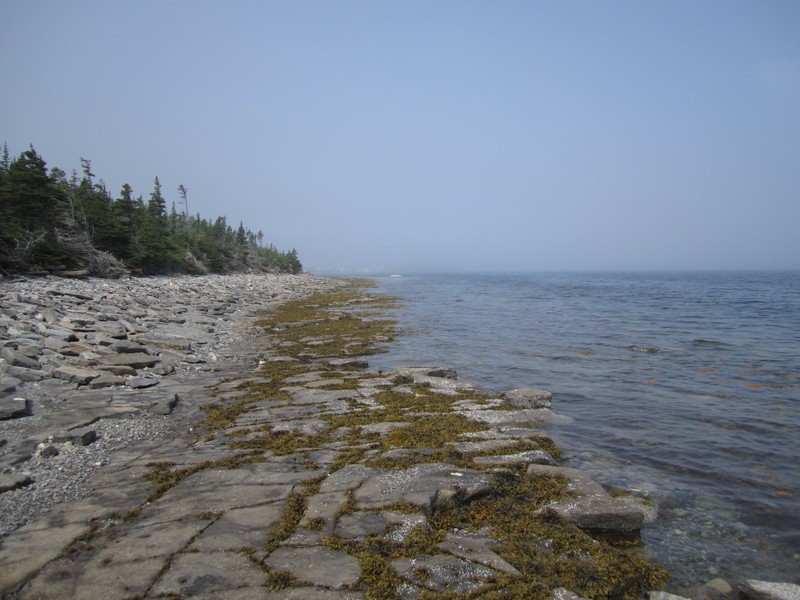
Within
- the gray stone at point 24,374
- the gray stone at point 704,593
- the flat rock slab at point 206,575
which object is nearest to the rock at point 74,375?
the gray stone at point 24,374

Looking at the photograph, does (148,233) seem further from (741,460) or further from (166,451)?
(741,460)

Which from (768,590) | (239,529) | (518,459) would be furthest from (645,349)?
(239,529)

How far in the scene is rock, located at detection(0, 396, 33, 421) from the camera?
6.97 meters

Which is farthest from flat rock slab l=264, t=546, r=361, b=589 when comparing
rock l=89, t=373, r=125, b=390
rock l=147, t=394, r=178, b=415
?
rock l=89, t=373, r=125, b=390

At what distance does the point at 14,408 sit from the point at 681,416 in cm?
1207

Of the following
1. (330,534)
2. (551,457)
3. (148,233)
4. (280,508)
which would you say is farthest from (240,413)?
(148,233)

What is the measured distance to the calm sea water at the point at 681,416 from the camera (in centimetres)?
488

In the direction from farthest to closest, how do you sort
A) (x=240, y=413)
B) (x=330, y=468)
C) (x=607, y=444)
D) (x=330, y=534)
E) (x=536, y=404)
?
(x=536, y=404), (x=240, y=413), (x=607, y=444), (x=330, y=468), (x=330, y=534)

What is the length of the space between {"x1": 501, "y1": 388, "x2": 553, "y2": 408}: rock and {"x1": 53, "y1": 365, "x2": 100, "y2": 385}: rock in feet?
28.8

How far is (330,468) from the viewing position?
5746 mm

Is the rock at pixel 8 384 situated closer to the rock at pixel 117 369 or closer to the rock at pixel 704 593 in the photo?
the rock at pixel 117 369

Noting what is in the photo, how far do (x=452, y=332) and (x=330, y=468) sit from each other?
51.9 feet

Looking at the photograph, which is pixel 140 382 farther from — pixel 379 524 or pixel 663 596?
pixel 663 596

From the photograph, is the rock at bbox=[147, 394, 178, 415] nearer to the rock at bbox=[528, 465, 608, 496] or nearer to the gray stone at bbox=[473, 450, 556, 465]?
the gray stone at bbox=[473, 450, 556, 465]
